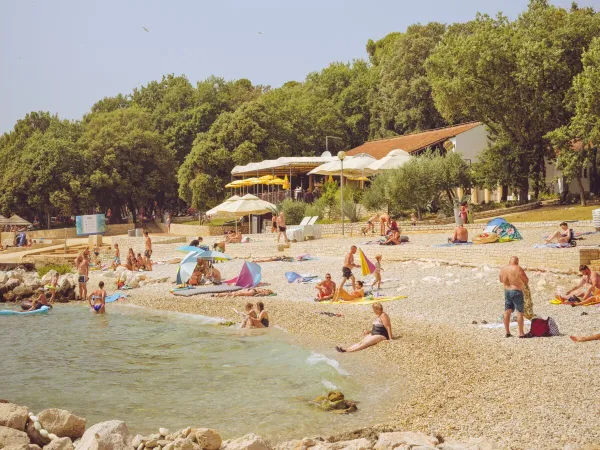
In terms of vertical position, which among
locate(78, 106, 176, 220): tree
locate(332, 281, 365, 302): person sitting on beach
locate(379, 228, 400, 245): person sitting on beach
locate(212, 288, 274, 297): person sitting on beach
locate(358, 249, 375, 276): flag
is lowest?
locate(212, 288, 274, 297): person sitting on beach

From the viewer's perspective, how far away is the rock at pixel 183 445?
7848 mm

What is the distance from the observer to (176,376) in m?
13.6

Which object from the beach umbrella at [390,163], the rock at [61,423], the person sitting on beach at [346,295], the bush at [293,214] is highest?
the beach umbrella at [390,163]

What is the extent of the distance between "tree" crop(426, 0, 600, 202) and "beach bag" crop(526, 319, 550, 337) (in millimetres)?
20964

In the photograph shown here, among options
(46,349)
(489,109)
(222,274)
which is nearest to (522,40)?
(489,109)

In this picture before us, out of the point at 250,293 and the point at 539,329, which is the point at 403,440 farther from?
the point at 250,293

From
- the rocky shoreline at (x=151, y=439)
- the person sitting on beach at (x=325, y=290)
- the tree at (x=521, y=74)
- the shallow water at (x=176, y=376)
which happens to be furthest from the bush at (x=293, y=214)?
the rocky shoreline at (x=151, y=439)

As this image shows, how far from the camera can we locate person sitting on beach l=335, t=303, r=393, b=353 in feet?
45.9

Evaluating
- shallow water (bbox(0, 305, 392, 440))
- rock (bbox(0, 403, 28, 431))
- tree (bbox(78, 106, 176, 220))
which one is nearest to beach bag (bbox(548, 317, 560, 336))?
shallow water (bbox(0, 305, 392, 440))

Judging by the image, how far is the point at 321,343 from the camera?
15.1m

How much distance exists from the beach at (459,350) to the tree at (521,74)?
35.8 ft

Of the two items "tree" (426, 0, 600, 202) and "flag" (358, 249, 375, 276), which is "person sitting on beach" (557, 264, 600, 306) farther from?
"tree" (426, 0, 600, 202)

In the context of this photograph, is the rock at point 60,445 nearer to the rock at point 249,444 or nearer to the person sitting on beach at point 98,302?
the rock at point 249,444

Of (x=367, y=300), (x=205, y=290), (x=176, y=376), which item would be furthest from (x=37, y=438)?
(x=205, y=290)
